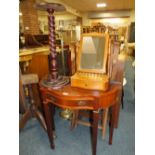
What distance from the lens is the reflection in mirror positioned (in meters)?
1.37

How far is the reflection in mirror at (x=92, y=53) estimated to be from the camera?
53.9 inches

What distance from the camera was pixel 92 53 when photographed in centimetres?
140

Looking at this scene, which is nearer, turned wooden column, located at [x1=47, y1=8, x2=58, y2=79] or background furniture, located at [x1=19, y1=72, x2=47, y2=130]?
turned wooden column, located at [x1=47, y1=8, x2=58, y2=79]

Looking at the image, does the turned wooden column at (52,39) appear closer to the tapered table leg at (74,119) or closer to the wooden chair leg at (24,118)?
the tapered table leg at (74,119)

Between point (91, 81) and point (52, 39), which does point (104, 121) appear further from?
point (52, 39)


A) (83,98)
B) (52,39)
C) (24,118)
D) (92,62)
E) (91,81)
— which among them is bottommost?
(24,118)

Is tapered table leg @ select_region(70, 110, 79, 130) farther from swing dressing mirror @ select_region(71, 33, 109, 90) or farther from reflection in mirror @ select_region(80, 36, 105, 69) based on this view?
reflection in mirror @ select_region(80, 36, 105, 69)

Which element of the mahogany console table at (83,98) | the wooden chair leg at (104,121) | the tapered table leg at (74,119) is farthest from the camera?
the tapered table leg at (74,119)

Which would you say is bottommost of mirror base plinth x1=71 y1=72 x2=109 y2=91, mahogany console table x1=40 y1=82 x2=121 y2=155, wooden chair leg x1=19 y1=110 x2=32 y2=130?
wooden chair leg x1=19 y1=110 x2=32 y2=130

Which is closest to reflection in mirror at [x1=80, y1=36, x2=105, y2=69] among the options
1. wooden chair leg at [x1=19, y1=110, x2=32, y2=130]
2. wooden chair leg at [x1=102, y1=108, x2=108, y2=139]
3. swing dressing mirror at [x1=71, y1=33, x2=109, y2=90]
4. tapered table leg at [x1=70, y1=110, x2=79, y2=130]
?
swing dressing mirror at [x1=71, y1=33, x2=109, y2=90]

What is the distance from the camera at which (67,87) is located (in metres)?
1.44

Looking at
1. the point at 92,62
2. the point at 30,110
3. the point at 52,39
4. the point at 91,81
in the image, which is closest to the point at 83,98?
the point at 91,81

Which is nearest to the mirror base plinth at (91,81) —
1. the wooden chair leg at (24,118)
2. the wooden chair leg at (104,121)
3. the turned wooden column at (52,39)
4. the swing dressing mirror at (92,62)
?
the swing dressing mirror at (92,62)
